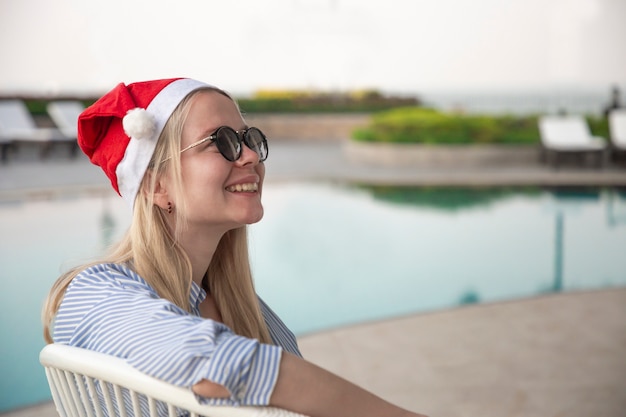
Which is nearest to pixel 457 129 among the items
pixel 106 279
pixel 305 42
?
pixel 106 279

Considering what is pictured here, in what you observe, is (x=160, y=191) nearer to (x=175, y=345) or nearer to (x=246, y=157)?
(x=246, y=157)

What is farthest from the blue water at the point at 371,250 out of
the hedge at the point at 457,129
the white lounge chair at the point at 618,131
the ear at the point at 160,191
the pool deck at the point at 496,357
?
the ear at the point at 160,191

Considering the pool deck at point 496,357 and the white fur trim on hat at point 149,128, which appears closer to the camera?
the white fur trim on hat at point 149,128

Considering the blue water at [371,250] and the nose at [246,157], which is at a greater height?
the nose at [246,157]

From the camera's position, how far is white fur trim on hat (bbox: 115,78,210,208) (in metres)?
1.11

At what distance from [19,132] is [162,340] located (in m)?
12.2

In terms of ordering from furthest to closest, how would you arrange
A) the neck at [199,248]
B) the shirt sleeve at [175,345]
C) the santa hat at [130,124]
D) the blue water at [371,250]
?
the blue water at [371,250] < the neck at [199,248] < the santa hat at [130,124] < the shirt sleeve at [175,345]

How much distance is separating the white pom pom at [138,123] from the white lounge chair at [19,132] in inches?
440

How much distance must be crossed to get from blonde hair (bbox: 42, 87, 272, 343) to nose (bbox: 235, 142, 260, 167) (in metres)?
0.10

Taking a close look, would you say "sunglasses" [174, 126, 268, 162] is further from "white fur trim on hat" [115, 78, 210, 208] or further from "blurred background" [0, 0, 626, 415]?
"blurred background" [0, 0, 626, 415]

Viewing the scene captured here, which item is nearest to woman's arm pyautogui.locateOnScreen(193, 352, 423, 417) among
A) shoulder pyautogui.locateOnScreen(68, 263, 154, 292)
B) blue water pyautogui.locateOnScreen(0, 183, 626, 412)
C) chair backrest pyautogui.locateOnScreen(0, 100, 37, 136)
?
shoulder pyautogui.locateOnScreen(68, 263, 154, 292)

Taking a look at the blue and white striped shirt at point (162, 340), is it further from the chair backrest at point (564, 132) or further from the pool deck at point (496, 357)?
the chair backrest at point (564, 132)

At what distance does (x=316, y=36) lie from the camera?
82.1 ft

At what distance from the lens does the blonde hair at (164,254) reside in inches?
44.8
